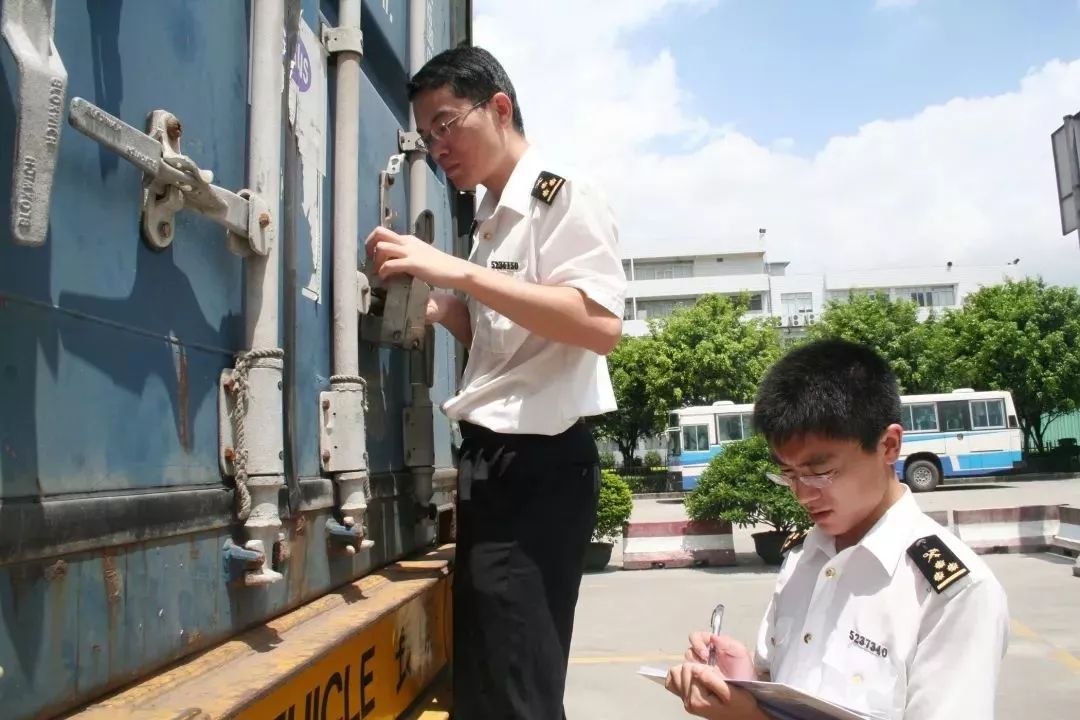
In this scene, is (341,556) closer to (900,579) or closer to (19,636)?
(19,636)

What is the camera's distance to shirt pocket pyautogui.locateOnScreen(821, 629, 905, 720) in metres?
1.20

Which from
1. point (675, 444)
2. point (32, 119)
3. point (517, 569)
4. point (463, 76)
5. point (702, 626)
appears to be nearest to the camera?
point (32, 119)

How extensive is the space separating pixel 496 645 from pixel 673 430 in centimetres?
1762

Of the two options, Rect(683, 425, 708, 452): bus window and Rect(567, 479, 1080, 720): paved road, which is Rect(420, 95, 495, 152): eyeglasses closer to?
Rect(567, 479, 1080, 720): paved road

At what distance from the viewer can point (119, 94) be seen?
1042 millimetres

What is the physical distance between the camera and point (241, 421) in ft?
4.11

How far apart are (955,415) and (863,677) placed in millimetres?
17553

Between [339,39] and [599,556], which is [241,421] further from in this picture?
[599,556]

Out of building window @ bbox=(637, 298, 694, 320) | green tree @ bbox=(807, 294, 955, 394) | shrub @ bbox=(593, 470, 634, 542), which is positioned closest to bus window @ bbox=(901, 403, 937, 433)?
green tree @ bbox=(807, 294, 955, 394)

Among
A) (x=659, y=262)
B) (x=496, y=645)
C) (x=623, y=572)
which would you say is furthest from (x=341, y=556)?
(x=659, y=262)

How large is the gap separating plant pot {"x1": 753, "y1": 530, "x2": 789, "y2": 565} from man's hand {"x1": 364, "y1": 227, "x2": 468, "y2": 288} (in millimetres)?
7267

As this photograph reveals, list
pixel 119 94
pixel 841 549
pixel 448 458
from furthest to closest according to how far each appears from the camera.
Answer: pixel 448 458 → pixel 841 549 → pixel 119 94

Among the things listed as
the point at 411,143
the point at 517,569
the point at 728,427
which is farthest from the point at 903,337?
the point at 517,569

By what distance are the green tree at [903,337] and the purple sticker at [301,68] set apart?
69.8 ft
